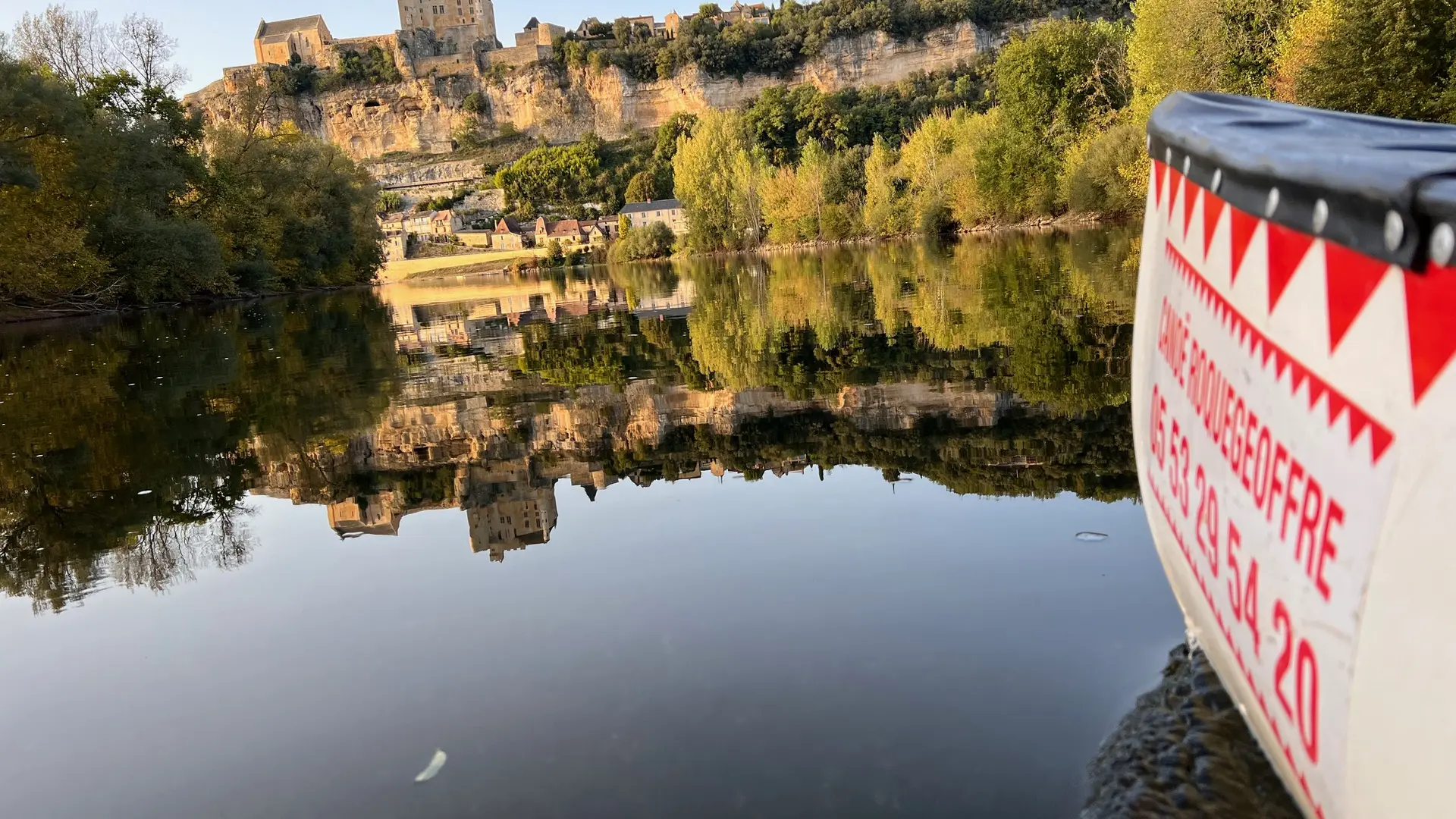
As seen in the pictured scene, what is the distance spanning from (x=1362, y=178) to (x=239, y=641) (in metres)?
4.07

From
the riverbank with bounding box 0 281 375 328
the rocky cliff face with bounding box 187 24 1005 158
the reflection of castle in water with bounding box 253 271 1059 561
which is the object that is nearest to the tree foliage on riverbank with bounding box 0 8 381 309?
the riverbank with bounding box 0 281 375 328

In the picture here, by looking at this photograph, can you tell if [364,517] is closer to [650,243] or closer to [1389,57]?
[1389,57]

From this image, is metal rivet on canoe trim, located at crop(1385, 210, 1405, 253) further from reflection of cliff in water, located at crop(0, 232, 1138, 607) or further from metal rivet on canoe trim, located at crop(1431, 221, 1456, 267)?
reflection of cliff in water, located at crop(0, 232, 1138, 607)

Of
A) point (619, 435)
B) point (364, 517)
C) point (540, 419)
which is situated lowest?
point (540, 419)

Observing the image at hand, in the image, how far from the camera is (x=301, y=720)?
3.02 metres

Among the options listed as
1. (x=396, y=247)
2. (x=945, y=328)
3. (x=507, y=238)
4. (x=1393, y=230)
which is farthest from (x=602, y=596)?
(x=396, y=247)

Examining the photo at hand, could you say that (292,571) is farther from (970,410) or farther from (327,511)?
(970,410)

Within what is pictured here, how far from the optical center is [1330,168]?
1275 millimetres

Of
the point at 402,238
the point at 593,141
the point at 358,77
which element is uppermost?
the point at 358,77

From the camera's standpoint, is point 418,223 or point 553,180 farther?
point 418,223

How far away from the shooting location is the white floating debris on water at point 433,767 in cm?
260

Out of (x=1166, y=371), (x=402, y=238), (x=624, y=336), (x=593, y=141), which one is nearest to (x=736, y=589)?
(x=1166, y=371)

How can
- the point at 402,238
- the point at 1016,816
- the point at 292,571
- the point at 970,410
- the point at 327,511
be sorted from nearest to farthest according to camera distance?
the point at 1016,816 < the point at 292,571 < the point at 327,511 < the point at 970,410 < the point at 402,238

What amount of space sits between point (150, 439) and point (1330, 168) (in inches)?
358
